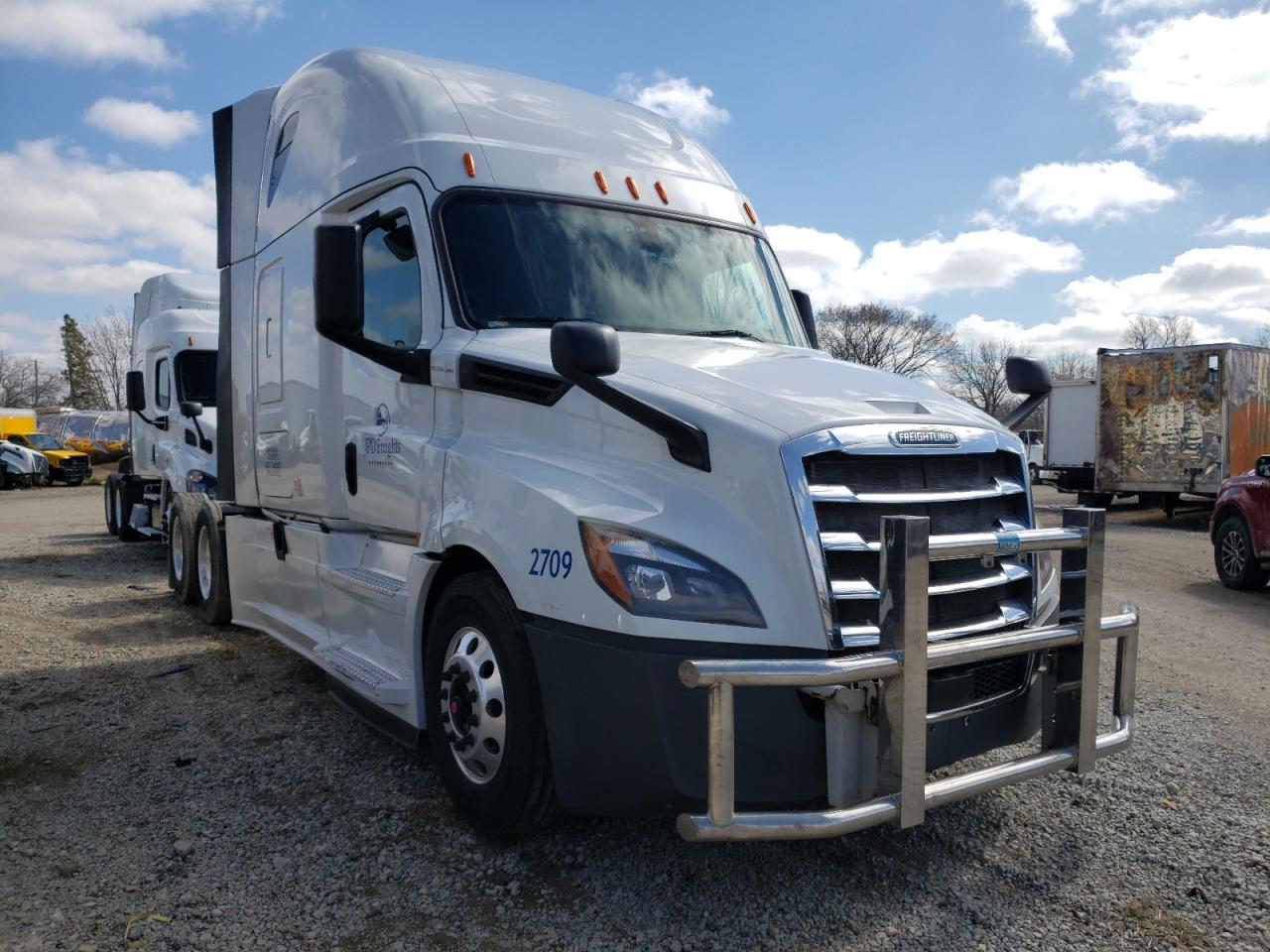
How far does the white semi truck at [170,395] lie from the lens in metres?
12.1

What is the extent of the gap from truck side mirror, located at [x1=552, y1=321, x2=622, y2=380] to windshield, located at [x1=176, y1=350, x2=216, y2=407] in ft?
35.1

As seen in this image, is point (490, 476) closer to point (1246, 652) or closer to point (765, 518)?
point (765, 518)

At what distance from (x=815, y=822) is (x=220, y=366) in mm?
5939

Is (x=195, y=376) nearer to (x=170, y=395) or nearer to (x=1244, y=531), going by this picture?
(x=170, y=395)

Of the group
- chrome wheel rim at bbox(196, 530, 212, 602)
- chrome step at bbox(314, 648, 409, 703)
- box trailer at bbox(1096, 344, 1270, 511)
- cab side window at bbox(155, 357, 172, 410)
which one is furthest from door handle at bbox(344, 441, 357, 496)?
box trailer at bbox(1096, 344, 1270, 511)

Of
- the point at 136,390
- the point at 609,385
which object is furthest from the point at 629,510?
the point at 136,390

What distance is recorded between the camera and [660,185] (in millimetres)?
5062

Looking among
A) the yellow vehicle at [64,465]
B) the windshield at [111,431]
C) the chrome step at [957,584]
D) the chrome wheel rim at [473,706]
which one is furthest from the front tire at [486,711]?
the windshield at [111,431]

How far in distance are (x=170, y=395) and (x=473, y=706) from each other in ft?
35.4

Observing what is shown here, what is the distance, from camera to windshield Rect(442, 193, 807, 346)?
173 inches

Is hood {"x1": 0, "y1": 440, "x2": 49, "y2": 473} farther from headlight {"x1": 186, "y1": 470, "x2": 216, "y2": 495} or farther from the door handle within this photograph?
the door handle

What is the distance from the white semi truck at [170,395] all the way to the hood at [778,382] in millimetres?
8632

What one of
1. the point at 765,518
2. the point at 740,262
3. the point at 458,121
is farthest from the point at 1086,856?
the point at 458,121

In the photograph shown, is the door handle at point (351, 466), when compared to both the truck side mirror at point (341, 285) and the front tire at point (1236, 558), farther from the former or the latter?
the front tire at point (1236, 558)
